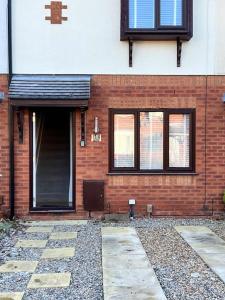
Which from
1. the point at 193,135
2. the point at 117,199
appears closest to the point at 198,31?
the point at 193,135

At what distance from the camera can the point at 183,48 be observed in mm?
9875

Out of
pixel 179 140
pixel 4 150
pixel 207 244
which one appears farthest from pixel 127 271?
pixel 4 150

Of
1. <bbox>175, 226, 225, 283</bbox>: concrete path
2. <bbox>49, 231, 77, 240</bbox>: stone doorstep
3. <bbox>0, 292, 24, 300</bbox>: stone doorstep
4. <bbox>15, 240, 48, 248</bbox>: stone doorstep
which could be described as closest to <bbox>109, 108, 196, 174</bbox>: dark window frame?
<bbox>175, 226, 225, 283</bbox>: concrete path

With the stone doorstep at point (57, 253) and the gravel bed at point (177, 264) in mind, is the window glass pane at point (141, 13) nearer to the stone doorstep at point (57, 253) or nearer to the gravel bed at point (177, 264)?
the gravel bed at point (177, 264)

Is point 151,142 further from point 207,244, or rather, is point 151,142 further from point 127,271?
point 127,271

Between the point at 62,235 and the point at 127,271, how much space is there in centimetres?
257

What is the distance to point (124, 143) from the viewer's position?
9969mm

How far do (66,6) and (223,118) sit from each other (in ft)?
13.4

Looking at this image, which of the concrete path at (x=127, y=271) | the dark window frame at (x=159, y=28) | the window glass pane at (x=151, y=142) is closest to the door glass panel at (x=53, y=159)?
the window glass pane at (x=151, y=142)

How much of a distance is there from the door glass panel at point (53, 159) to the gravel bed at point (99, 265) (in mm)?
2015

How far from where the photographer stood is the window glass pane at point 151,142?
9969 mm

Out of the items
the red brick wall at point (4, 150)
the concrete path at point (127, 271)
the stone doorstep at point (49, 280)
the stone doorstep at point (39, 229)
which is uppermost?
the red brick wall at point (4, 150)

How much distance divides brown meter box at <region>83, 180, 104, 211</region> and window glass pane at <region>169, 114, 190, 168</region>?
5.34 ft

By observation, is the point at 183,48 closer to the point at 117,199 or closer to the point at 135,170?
the point at 135,170
